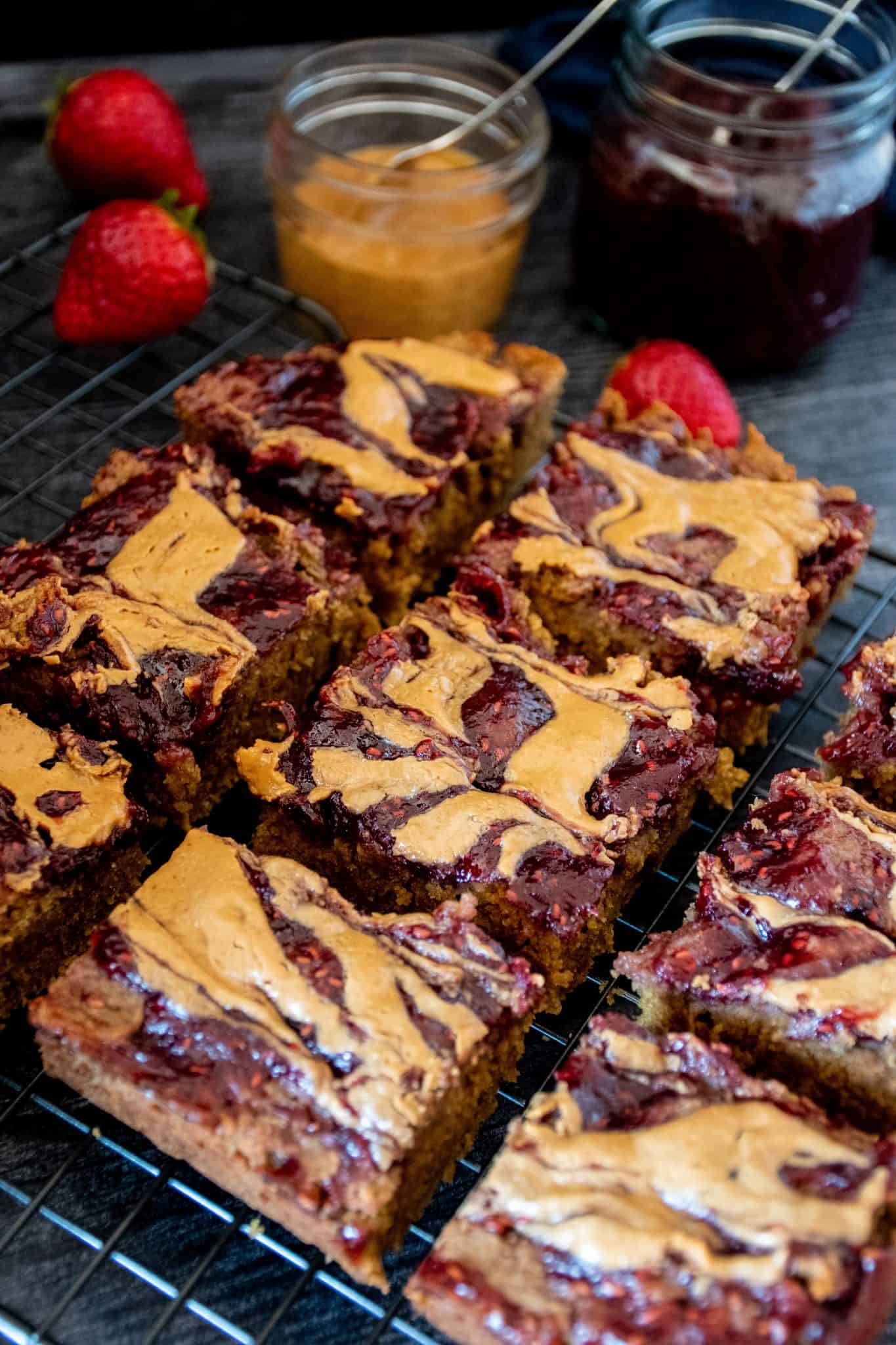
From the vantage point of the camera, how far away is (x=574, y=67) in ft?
19.6

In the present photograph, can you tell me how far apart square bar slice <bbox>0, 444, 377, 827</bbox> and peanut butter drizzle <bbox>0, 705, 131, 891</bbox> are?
0.48 feet

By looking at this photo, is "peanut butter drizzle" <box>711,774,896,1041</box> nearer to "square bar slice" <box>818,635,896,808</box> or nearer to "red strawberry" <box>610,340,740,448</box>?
"square bar slice" <box>818,635,896,808</box>

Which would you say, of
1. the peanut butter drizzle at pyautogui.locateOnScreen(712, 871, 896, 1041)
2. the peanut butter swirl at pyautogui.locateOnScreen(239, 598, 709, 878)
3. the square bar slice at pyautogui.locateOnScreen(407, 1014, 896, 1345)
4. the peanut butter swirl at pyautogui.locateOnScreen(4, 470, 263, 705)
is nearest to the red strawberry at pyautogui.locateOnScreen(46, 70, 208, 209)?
the peanut butter swirl at pyautogui.locateOnScreen(4, 470, 263, 705)

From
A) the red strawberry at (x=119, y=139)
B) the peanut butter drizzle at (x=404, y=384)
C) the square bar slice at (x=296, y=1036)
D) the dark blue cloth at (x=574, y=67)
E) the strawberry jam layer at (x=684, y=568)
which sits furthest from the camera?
the dark blue cloth at (x=574, y=67)

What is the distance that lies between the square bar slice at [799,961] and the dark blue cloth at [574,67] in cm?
368

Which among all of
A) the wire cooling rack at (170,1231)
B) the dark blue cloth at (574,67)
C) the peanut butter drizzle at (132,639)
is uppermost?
the dark blue cloth at (574,67)

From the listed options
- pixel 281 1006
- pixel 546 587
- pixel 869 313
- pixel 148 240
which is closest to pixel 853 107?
pixel 869 313

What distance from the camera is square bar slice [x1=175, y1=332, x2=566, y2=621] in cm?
406

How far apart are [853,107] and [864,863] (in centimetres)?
281

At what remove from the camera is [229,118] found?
6277 mm

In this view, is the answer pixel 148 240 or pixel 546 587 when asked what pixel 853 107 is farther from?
pixel 148 240

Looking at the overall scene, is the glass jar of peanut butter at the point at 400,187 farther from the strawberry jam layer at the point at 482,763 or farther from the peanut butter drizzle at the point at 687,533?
the strawberry jam layer at the point at 482,763

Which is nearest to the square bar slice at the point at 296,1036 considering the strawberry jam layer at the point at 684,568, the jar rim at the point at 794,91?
the strawberry jam layer at the point at 684,568

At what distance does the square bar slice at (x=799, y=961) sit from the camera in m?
2.90
